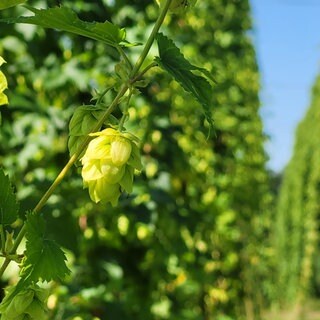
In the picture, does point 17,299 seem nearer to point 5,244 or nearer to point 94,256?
point 5,244

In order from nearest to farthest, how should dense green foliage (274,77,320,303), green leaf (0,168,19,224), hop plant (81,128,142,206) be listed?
hop plant (81,128,142,206), green leaf (0,168,19,224), dense green foliage (274,77,320,303)

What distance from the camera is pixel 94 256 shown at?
7.52ft

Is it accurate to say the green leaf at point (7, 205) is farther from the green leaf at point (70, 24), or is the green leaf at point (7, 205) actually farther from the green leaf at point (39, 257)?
the green leaf at point (70, 24)

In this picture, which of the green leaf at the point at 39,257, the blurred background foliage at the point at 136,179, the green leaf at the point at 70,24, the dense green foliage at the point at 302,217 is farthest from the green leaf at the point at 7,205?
the dense green foliage at the point at 302,217

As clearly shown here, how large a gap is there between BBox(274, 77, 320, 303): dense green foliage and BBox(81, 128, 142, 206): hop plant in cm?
1125

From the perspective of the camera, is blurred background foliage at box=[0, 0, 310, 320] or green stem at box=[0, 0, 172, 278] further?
blurred background foliage at box=[0, 0, 310, 320]

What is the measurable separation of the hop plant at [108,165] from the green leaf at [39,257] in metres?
0.09

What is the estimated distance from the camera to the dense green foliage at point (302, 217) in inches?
467

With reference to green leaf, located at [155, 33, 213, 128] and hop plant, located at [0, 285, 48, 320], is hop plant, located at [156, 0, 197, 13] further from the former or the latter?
hop plant, located at [0, 285, 48, 320]

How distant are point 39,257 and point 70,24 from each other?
22 cm

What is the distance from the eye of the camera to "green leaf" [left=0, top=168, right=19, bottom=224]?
68cm

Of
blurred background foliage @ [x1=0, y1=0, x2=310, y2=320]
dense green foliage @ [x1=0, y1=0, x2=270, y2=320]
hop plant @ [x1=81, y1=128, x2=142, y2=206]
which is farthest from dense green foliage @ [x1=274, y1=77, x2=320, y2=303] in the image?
hop plant @ [x1=81, y1=128, x2=142, y2=206]

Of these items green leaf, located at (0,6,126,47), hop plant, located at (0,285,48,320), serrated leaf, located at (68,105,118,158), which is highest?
green leaf, located at (0,6,126,47)

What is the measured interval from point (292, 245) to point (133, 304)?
34.5 feet
